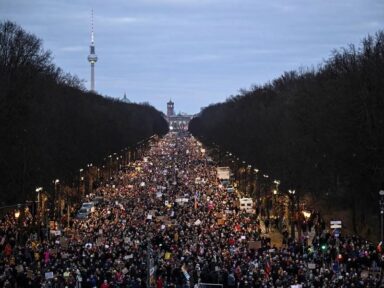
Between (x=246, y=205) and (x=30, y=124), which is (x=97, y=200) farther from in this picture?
(x=30, y=124)

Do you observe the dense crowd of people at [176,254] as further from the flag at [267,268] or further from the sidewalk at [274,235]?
the sidewalk at [274,235]

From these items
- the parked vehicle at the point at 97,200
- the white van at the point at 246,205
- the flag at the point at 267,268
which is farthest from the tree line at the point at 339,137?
the parked vehicle at the point at 97,200

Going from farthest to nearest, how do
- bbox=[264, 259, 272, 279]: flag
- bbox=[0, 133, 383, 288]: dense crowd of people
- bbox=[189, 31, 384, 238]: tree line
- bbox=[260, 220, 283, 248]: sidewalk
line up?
bbox=[260, 220, 283, 248]: sidewalk → bbox=[189, 31, 384, 238]: tree line → bbox=[264, 259, 272, 279]: flag → bbox=[0, 133, 383, 288]: dense crowd of people

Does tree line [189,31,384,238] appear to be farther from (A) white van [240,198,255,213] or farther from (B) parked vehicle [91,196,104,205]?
(B) parked vehicle [91,196,104,205]

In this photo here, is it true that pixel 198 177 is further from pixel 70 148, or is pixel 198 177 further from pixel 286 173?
pixel 286 173

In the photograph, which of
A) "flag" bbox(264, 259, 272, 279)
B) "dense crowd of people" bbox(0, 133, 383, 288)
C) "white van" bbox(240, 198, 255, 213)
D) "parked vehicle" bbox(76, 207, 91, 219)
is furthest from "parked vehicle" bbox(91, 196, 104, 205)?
"flag" bbox(264, 259, 272, 279)

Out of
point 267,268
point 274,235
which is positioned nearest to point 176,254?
point 267,268

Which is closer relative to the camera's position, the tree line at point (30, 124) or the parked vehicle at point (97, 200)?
the tree line at point (30, 124)

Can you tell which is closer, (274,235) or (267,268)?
(267,268)

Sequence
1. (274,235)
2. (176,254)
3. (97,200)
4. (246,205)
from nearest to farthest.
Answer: (176,254), (274,235), (246,205), (97,200)
